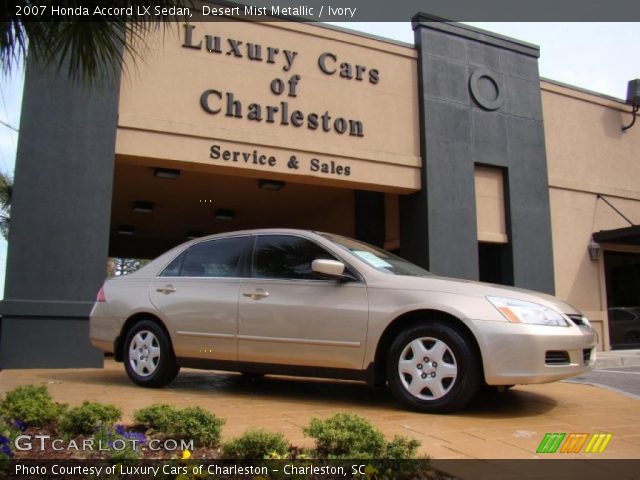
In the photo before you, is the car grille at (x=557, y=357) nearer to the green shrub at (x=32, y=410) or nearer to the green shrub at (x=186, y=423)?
the green shrub at (x=186, y=423)

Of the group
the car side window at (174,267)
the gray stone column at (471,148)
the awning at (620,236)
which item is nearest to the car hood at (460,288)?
the car side window at (174,267)

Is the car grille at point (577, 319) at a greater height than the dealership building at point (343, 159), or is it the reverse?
the dealership building at point (343, 159)

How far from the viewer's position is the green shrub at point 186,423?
3195 mm

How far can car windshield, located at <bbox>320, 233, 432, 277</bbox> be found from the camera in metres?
5.14

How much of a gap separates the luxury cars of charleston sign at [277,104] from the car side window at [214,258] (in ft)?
12.2

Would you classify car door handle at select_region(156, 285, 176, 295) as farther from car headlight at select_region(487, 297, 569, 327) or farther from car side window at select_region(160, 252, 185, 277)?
car headlight at select_region(487, 297, 569, 327)

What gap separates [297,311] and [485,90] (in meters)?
8.31

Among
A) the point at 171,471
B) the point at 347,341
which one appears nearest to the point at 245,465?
the point at 171,471

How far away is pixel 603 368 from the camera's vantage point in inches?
368

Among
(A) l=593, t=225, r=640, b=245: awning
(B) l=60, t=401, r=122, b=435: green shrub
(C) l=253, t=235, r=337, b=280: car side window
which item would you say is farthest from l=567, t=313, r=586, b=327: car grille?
(A) l=593, t=225, r=640, b=245: awning

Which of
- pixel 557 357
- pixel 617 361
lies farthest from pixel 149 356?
pixel 617 361

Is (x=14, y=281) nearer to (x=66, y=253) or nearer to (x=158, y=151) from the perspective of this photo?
(x=66, y=253)

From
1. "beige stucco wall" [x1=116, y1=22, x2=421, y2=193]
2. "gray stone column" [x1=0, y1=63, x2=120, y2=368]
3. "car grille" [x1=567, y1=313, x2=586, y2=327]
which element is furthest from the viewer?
"beige stucco wall" [x1=116, y1=22, x2=421, y2=193]

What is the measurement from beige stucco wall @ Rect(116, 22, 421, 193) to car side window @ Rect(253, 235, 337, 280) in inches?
163
